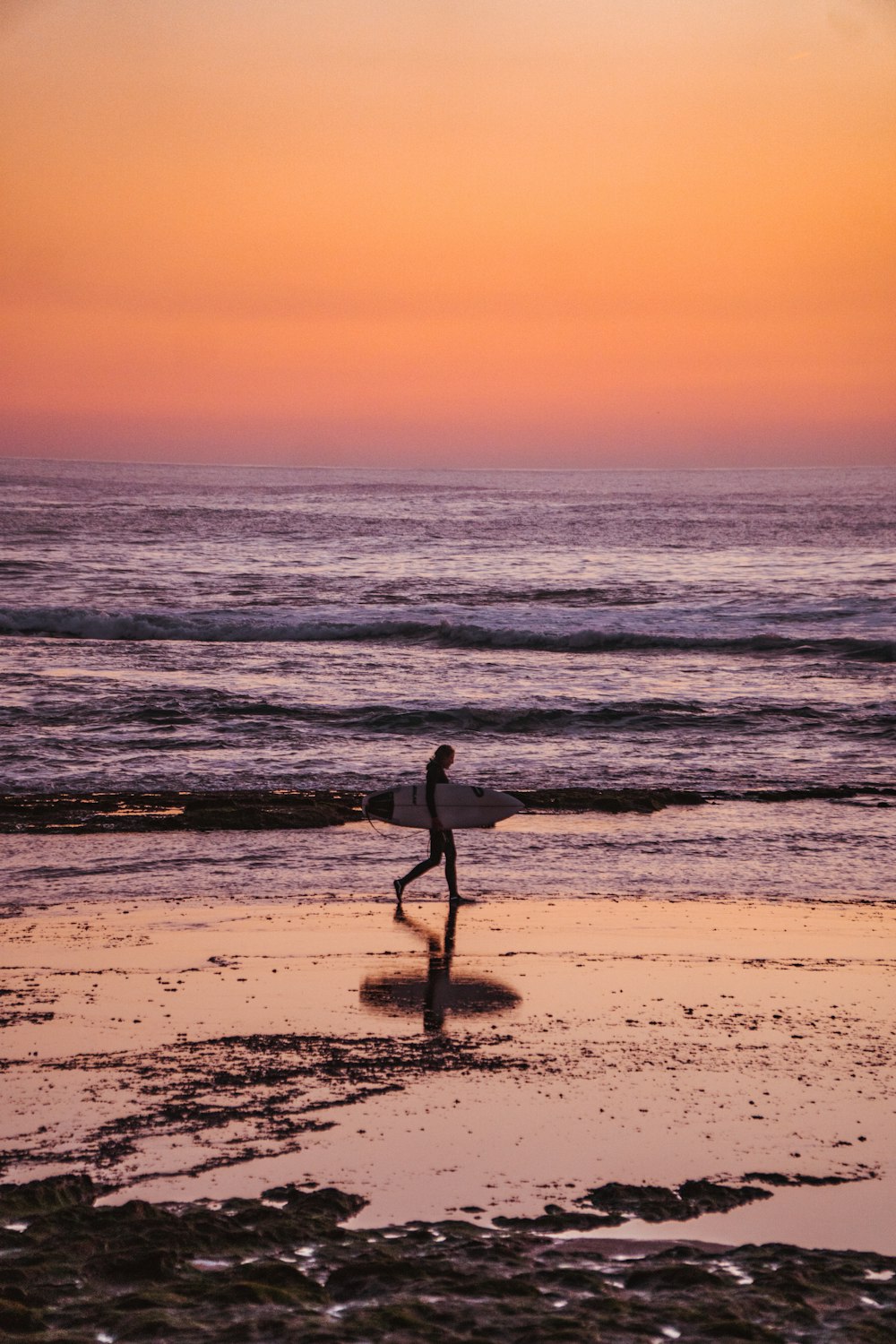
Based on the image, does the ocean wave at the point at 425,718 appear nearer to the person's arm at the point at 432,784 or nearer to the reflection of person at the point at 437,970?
the person's arm at the point at 432,784

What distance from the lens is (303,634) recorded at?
120 feet

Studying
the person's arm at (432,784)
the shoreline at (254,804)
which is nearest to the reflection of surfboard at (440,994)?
the person's arm at (432,784)

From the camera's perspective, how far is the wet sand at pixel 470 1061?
634 centimetres

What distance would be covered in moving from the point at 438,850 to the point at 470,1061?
15.1ft

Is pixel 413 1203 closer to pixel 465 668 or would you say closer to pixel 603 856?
pixel 603 856

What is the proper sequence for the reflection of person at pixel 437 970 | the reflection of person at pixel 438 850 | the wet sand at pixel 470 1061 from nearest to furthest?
the wet sand at pixel 470 1061 → the reflection of person at pixel 437 970 → the reflection of person at pixel 438 850

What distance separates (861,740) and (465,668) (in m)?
11.0

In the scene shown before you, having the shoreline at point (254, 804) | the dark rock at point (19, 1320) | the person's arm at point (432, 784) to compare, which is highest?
the person's arm at point (432, 784)

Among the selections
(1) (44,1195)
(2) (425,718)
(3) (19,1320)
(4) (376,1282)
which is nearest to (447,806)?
(1) (44,1195)

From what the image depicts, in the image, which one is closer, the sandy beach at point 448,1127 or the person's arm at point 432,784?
the sandy beach at point 448,1127

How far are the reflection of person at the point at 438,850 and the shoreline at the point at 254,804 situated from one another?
2988 mm

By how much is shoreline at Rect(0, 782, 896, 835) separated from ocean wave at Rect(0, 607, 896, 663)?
1651 centimetres

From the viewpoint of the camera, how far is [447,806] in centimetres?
1376

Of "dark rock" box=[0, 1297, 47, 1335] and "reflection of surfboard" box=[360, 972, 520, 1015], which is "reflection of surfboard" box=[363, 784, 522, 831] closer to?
"reflection of surfboard" box=[360, 972, 520, 1015]
